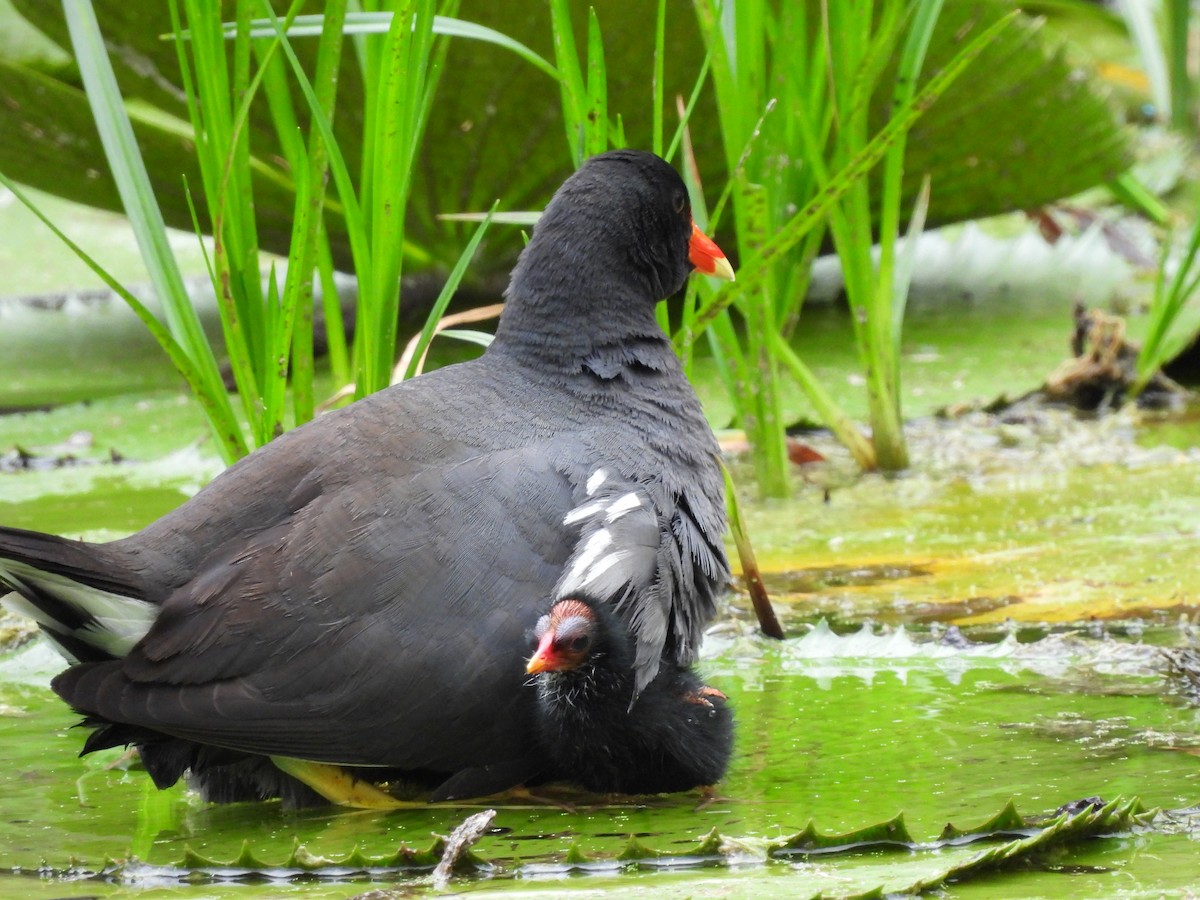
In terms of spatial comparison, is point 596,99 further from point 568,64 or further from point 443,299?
→ point 443,299

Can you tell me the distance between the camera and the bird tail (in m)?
1.64

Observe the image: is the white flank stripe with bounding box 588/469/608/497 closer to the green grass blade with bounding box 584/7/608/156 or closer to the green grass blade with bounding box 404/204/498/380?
the green grass blade with bounding box 404/204/498/380

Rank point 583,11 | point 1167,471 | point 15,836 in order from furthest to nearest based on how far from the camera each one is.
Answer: point 583,11 < point 1167,471 < point 15,836

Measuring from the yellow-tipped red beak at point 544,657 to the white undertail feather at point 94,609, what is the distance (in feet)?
1.45

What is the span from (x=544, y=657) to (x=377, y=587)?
0.71 ft

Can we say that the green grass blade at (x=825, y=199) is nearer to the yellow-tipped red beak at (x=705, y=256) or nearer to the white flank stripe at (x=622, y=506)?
the yellow-tipped red beak at (x=705, y=256)

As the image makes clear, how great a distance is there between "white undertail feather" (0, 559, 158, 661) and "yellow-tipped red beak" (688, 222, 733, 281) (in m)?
1.09

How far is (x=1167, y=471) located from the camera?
3240 mm

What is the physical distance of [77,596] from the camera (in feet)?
5.50

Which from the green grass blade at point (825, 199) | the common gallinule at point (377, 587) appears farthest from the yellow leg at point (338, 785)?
the green grass blade at point (825, 199)

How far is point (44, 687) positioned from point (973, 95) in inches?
113

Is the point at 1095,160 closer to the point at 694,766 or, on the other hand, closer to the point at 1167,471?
the point at 1167,471

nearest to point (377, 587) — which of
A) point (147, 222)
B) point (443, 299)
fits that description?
point (443, 299)

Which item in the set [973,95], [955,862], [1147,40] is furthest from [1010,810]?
[1147,40]
